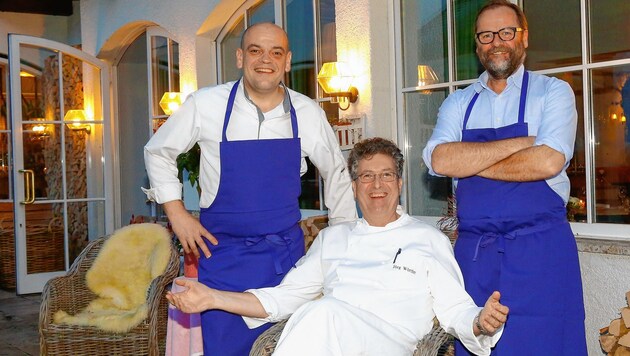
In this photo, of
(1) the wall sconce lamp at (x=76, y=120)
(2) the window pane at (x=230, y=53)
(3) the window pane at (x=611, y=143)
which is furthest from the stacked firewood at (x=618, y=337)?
(1) the wall sconce lamp at (x=76, y=120)

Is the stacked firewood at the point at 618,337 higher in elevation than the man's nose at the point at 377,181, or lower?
lower

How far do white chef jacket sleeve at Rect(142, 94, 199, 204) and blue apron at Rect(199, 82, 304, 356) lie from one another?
13cm

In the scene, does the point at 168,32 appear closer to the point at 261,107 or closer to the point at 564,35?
the point at 564,35

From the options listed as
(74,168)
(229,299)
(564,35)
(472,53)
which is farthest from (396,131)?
(74,168)

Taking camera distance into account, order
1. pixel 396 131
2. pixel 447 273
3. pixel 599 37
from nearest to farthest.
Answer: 1. pixel 447 273
2. pixel 599 37
3. pixel 396 131

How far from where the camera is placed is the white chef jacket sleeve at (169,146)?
8.57 feet

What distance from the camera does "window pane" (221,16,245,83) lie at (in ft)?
21.2

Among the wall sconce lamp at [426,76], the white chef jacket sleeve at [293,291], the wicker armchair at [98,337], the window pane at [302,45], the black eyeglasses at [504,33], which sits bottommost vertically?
the wicker armchair at [98,337]

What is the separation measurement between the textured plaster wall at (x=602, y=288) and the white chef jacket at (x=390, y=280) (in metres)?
1.22

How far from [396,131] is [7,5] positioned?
5.64 meters

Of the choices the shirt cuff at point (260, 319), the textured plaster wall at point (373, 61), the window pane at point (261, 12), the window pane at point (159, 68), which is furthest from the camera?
the window pane at point (159, 68)

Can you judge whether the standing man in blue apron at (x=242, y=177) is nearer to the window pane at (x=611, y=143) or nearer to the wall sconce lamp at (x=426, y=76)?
the window pane at (x=611, y=143)

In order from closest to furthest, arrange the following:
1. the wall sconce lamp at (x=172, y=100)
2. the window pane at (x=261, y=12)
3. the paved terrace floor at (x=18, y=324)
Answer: the paved terrace floor at (x=18, y=324) → the window pane at (x=261, y=12) → the wall sconce lamp at (x=172, y=100)

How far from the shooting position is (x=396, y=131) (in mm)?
4566
